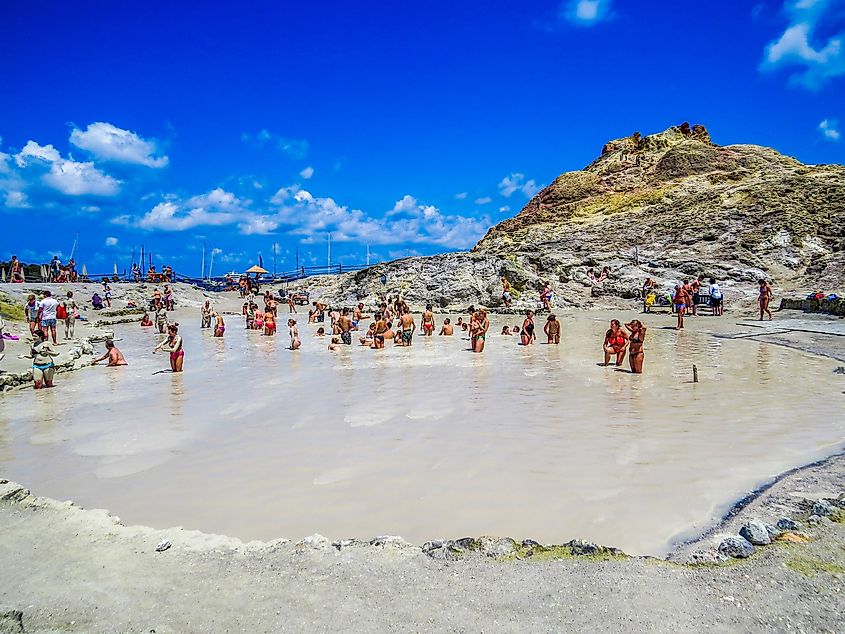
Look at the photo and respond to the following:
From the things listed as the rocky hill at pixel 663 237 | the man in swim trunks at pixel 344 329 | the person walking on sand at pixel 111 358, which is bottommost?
the person walking on sand at pixel 111 358

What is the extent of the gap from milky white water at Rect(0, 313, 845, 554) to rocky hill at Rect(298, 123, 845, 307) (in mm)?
14736

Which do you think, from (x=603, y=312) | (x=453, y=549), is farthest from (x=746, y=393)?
(x=603, y=312)

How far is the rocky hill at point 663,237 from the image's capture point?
23609mm

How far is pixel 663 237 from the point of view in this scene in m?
26.6

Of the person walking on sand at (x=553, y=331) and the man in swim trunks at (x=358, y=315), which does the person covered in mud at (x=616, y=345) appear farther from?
the man in swim trunks at (x=358, y=315)

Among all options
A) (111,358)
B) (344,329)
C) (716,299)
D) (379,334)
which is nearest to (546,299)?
(716,299)

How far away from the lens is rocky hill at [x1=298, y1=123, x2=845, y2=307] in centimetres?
2361

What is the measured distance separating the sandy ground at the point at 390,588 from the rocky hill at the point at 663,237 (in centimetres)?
2192

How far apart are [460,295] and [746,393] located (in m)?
19.4

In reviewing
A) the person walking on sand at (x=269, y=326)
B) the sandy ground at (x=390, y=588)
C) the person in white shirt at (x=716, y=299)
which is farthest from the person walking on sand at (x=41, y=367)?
the person in white shirt at (x=716, y=299)

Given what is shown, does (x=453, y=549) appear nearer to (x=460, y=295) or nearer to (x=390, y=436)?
(x=390, y=436)

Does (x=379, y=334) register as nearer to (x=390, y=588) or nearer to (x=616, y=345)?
(x=616, y=345)

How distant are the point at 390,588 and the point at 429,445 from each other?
9.26ft

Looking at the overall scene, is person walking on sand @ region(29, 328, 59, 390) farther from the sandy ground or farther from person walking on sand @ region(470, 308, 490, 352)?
person walking on sand @ region(470, 308, 490, 352)
